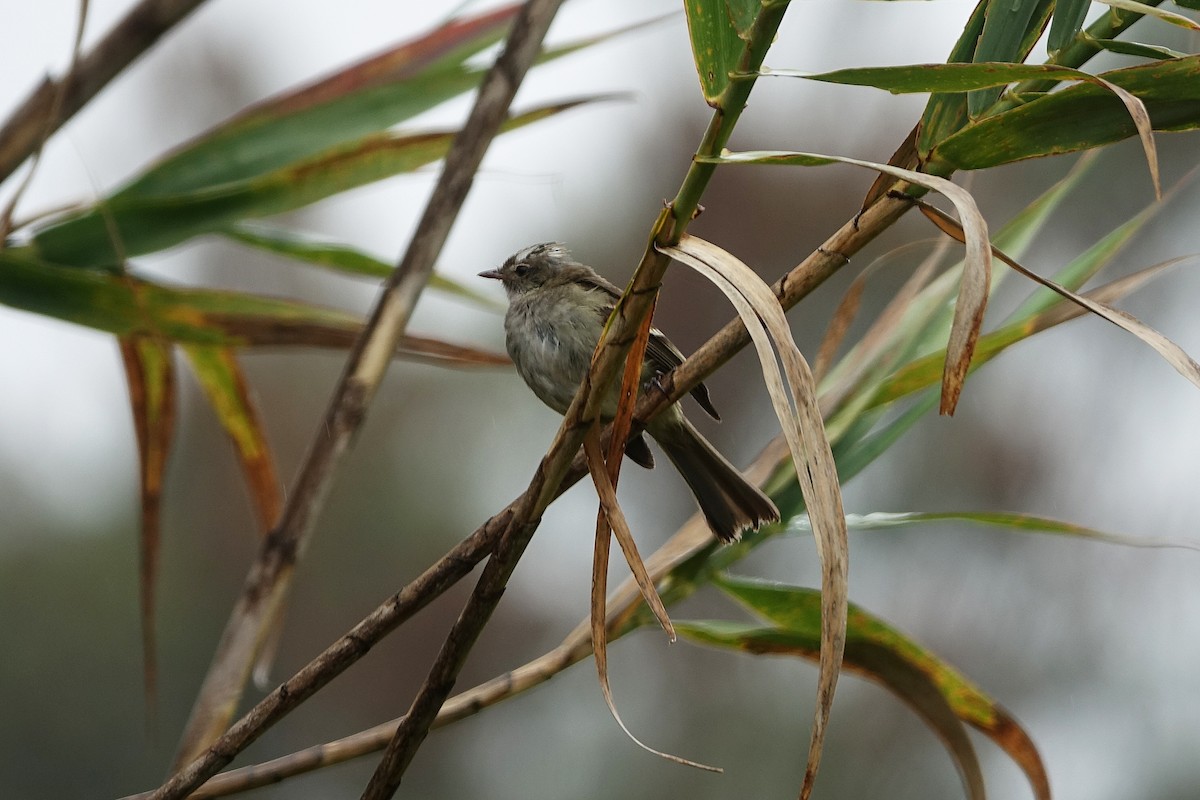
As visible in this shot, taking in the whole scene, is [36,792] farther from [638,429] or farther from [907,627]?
[638,429]

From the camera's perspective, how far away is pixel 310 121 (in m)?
1.99

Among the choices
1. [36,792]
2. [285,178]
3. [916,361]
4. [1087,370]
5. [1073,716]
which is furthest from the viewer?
[36,792]

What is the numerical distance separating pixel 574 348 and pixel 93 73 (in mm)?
1413

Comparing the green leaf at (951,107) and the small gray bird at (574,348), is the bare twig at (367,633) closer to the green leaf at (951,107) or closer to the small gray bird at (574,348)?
the green leaf at (951,107)

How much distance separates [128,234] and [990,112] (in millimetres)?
1381

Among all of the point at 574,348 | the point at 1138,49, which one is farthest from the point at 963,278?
the point at 574,348

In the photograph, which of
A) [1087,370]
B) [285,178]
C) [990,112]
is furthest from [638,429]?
[1087,370]

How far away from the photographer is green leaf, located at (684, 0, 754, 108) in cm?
98

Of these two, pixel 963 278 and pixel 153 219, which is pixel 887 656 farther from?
pixel 153 219

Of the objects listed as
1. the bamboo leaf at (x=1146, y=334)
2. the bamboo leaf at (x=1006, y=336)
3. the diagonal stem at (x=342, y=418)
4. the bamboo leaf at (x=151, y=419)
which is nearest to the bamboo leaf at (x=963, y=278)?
the bamboo leaf at (x=1146, y=334)

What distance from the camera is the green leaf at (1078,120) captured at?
3.17 ft

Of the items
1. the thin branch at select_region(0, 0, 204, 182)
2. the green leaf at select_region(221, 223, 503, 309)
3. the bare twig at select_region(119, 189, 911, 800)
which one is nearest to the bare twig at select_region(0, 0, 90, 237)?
the thin branch at select_region(0, 0, 204, 182)

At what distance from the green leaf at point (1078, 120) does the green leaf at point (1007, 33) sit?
40mm

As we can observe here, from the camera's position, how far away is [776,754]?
26.0 ft
